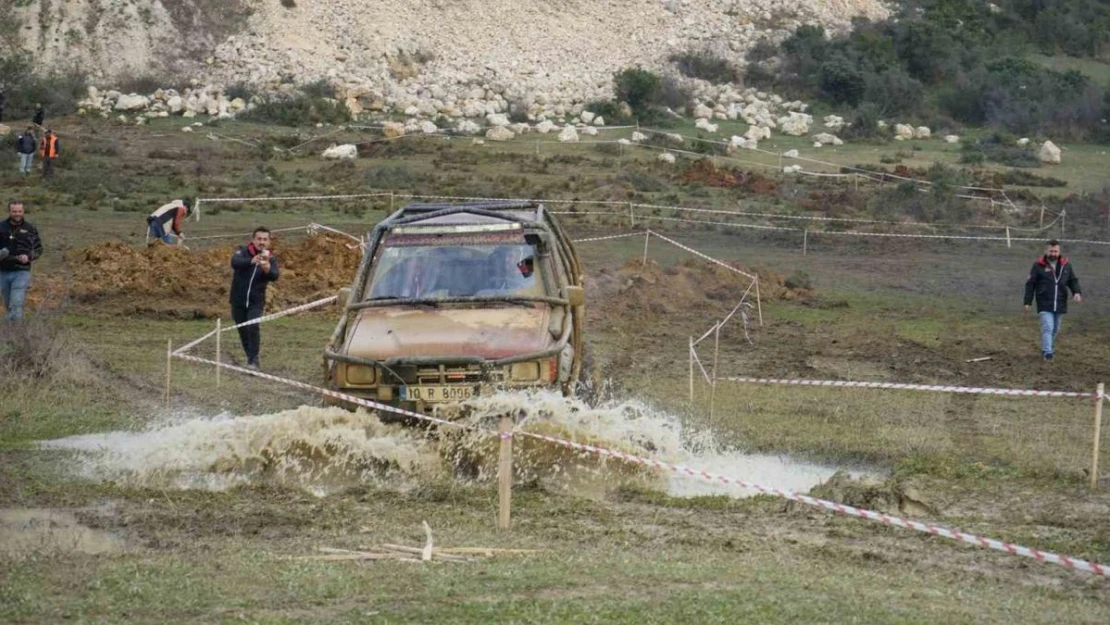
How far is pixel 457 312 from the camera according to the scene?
13352mm

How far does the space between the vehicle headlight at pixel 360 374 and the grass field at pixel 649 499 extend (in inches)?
22.7

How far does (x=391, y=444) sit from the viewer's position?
480 inches

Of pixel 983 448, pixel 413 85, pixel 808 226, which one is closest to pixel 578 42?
pixel 413 85

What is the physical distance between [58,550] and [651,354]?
1157cm

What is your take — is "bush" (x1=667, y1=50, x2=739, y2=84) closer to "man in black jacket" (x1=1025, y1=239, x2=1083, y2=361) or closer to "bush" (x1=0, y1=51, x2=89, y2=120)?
"bush" (x1=0, y1=51, x2=89, y2=120)

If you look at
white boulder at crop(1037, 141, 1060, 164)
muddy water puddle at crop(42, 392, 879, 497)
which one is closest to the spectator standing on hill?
muddy water puddle at crop(42, 392, 879, 497)

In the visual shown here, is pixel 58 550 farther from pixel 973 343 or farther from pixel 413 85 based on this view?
pixel 413 85

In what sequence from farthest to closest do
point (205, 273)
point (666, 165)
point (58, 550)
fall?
point (666, 165) < point (205, 273) < point (58, 550)

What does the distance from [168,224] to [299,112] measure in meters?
25.9

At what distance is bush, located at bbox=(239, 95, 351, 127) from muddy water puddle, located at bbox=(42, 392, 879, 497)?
1561 inches

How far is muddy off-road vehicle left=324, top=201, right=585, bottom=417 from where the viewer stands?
12.2m

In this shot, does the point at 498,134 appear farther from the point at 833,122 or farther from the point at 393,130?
the point at 833,122

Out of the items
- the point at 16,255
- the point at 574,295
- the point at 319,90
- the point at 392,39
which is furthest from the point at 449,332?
the point at 392,39

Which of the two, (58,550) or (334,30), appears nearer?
(58,550)
